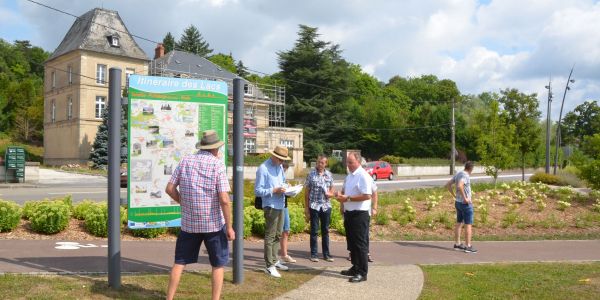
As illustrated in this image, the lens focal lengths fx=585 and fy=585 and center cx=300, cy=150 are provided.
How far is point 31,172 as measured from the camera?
98.7 ft

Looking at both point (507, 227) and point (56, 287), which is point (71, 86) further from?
point (56, 287)

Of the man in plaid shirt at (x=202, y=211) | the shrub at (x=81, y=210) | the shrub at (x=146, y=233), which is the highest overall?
the man in plaid shirt at (x=202, y=211)

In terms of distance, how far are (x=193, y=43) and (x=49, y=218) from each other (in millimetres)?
84340

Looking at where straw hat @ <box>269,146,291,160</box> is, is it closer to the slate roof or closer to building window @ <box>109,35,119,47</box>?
the slate roof

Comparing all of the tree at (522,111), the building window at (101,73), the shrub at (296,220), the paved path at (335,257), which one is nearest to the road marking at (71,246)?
the paved path at (335,257)

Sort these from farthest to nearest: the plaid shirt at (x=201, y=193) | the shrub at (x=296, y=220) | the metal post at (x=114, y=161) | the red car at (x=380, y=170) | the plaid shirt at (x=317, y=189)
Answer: the red car at (x=380, y=170)
the shrub at (x=296, y=220)
the plaid shirt at (x=317, y=189)
the metal post at (x=114, y=161)
the plaid shirt at (x=201, y=193)

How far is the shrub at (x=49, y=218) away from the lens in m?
10.2

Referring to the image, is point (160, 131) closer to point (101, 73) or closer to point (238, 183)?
point (238, 183)

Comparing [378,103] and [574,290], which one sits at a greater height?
[378,103]

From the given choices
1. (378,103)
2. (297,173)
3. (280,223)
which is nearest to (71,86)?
(297,173)

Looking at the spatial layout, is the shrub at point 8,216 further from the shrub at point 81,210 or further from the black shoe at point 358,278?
the black shoe at point 358,278

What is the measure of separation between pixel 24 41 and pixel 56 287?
328 feet

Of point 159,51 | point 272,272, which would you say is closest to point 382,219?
point 272,272

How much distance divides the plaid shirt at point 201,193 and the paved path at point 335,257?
5.01ft
